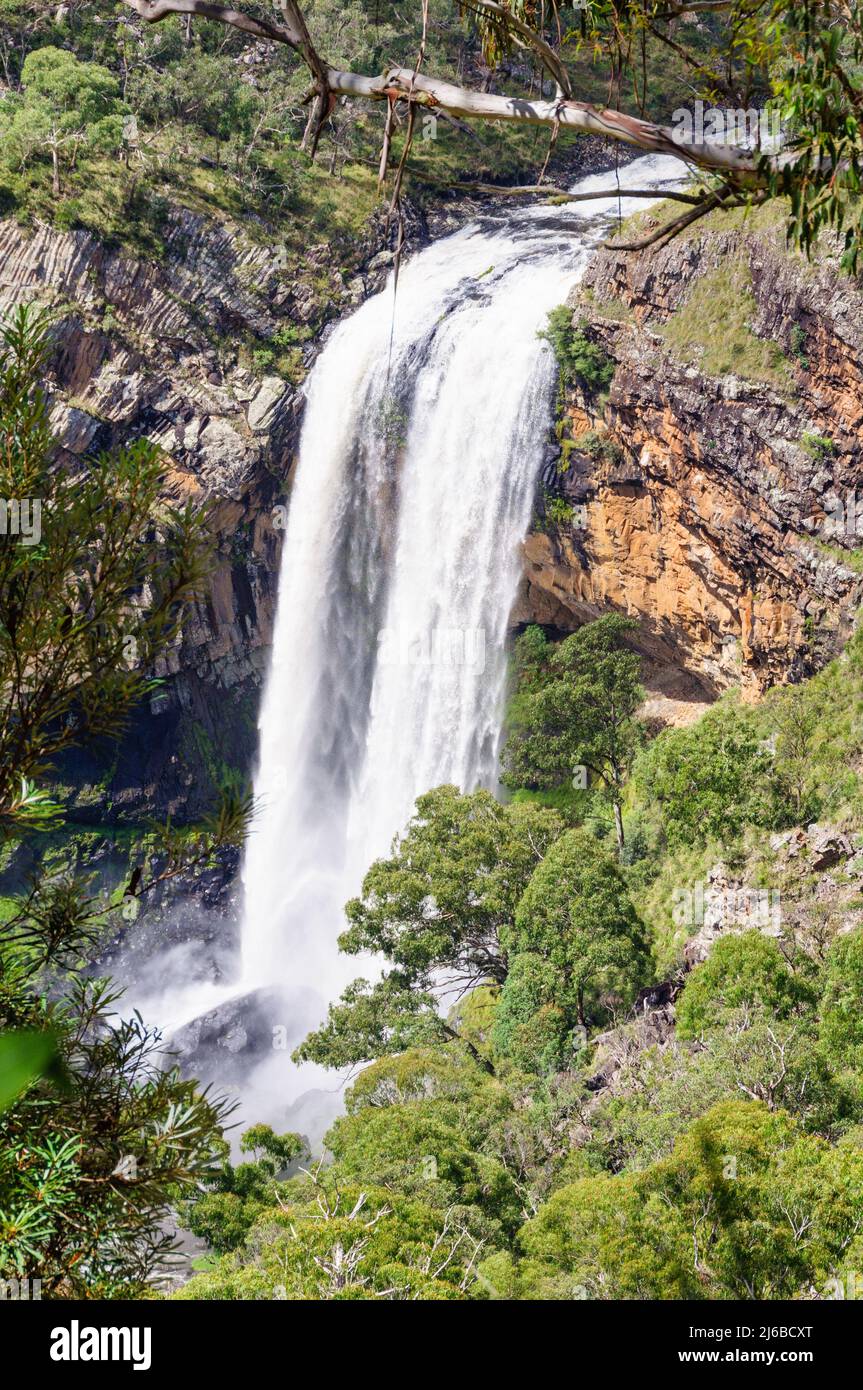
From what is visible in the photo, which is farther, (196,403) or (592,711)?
(196,403)

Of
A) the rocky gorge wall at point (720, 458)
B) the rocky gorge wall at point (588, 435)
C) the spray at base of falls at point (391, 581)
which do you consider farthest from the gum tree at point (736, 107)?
the spray at base of falls at point (391, 581)

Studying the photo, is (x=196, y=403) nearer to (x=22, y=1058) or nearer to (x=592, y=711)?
(x=592, y=711)

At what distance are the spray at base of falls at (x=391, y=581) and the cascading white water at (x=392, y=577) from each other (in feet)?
0.20

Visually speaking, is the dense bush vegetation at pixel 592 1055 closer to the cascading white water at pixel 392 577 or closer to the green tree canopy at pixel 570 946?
the green tree canopy at pixel 570 946

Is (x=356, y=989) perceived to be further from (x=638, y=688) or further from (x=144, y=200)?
(x=144, y=200)

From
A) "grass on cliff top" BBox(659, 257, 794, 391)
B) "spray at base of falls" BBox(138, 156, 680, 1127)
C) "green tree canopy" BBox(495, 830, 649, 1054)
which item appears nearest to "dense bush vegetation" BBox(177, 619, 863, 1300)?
"green tree canopy" BBox(495, 830, 649, 1054)

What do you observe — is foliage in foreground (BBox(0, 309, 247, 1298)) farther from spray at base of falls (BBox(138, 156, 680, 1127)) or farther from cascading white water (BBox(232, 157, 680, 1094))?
cascading white water (BBox(232, 157, 680, 1094))

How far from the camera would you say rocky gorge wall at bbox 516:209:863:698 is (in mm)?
27688

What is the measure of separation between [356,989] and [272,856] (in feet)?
40.7

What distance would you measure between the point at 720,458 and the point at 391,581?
39.5 ft

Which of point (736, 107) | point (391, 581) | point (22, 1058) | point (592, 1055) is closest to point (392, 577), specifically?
point (391, 581)

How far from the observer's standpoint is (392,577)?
3781 centimetres

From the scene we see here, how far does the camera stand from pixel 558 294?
116 feet

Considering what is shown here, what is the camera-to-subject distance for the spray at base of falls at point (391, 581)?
35.3 meters
